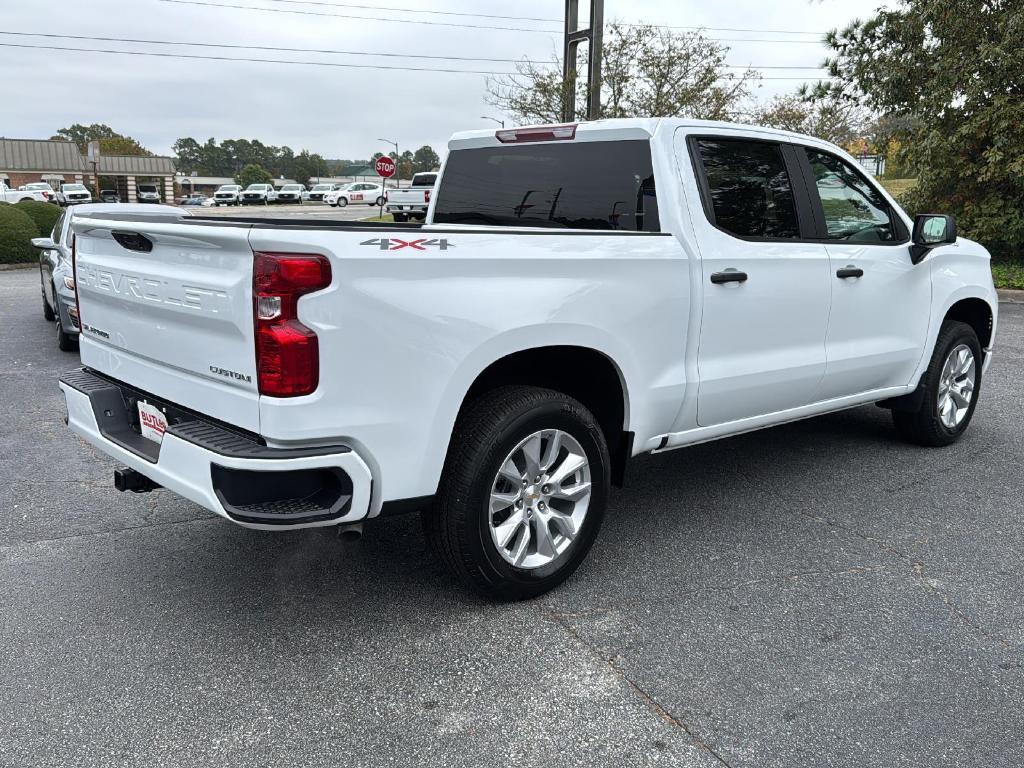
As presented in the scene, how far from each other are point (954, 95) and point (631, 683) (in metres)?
15.9

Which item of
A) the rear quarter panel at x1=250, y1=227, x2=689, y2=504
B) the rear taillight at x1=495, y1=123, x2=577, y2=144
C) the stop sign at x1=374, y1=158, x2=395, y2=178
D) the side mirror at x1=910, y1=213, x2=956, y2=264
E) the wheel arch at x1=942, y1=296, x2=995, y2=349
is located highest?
the stop sign at x1=374, y1=158, x2=395, y2=178

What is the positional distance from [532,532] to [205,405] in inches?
53.1

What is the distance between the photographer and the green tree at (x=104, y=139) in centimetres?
11162

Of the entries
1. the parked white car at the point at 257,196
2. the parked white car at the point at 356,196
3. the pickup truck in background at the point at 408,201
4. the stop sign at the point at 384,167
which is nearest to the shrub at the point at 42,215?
the stop sign at the point at 384,167

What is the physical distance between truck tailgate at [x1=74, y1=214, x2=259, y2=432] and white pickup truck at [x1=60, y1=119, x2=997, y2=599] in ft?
0.04

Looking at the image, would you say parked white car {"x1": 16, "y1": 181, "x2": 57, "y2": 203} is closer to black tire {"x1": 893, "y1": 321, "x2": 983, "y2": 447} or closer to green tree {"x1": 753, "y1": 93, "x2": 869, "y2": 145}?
green tree {"x1": 753, "y1": 93, "x2": 869, "y2": 145}

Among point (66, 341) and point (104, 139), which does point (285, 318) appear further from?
point (104, 139)

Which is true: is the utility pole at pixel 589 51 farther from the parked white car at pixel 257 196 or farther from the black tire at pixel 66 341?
the parked white car at pixel 257 196

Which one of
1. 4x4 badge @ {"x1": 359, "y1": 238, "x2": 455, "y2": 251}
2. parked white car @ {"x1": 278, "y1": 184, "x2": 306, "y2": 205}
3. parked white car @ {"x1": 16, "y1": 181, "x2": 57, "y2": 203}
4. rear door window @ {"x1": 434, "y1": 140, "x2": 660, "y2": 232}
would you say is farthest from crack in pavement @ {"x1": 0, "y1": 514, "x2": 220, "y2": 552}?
parked white car @ {"x1": 278, "y1": 184, "x2": 306, "y2": 205}

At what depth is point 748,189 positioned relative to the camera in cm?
426

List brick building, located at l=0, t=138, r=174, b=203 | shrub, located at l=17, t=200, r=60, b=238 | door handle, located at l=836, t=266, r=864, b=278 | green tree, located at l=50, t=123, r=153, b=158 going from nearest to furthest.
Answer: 1. door handle, located at l=836, t=266, r=864, b=278
2. shrub, located at l=17, t=200, r=60, b=238
3. brick building, located at l=0, t=138, r=174, b=203
4. green tree, located at l=50, t=123, r=153, b=158

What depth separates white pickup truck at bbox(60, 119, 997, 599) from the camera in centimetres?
278

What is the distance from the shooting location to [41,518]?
4.41 m

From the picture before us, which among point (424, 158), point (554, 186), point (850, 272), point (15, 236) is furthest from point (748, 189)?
point (424, 158)
